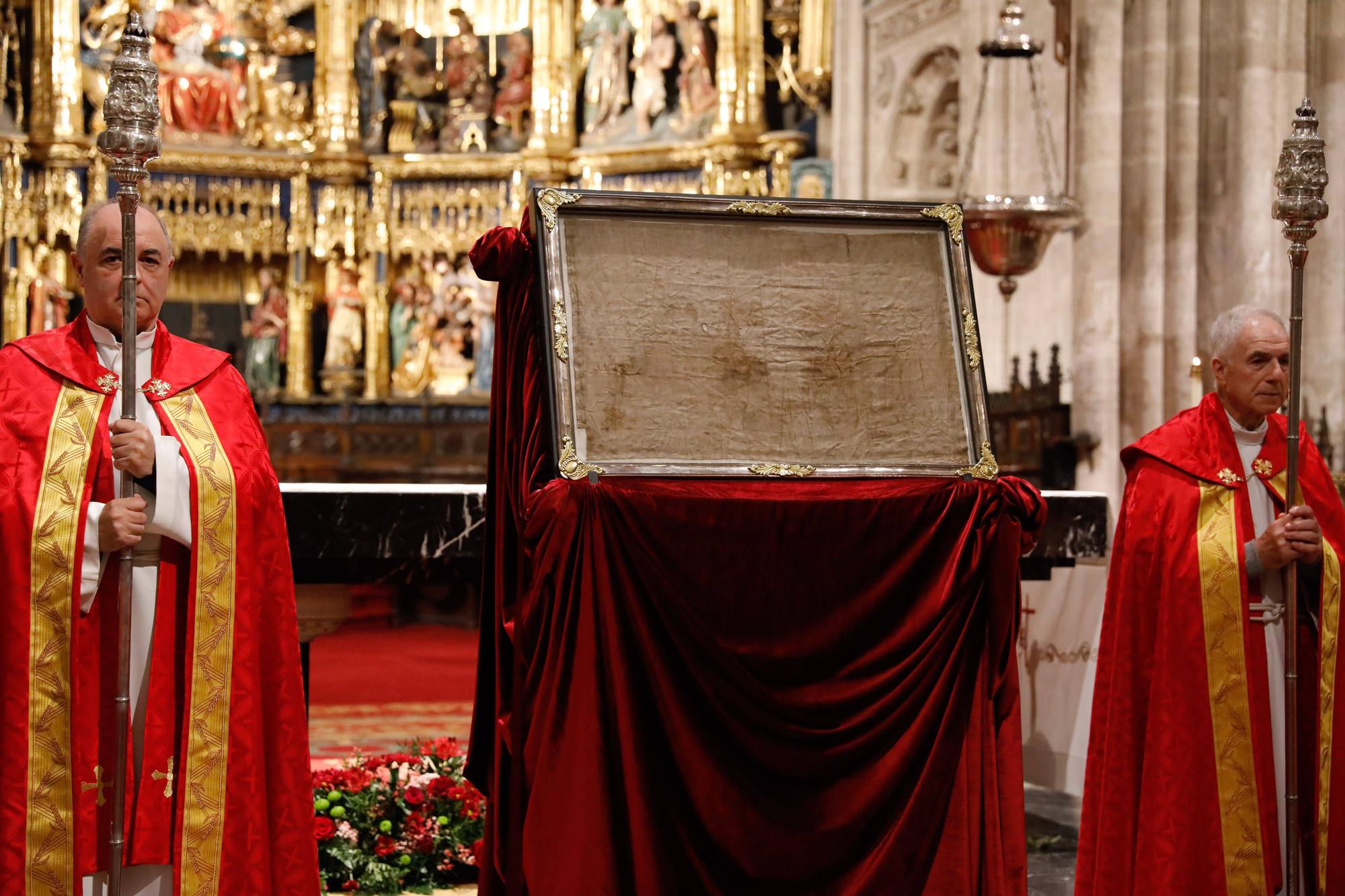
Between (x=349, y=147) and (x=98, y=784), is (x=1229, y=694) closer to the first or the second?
(x=98, y=784)

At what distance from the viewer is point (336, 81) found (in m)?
13.2

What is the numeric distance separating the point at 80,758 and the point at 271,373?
1042cm

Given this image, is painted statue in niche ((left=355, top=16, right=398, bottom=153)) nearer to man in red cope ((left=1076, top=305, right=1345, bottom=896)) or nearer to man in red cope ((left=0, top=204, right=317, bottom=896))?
man in red cope ((left=0, top=204, right=317, bottom=896))

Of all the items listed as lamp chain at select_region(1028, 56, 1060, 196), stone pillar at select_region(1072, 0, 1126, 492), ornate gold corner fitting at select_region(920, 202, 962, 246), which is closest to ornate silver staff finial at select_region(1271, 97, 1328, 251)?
ornate gold corner fitting at select_region(920, 202, 962, 246)

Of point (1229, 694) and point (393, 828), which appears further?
point (393, 828)

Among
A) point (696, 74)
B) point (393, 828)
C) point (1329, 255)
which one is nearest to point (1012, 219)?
point (1329, 255)

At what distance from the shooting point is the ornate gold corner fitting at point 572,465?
3031 millimetres

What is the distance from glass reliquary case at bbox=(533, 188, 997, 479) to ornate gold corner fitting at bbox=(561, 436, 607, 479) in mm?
45

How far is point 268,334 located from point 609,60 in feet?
12.1

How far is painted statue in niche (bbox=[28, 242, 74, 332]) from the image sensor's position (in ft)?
40.2

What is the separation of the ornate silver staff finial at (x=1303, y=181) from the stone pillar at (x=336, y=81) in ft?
35.1

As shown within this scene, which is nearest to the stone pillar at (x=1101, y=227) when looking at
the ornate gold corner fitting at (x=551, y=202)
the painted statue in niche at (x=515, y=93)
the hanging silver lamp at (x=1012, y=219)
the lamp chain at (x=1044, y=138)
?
the lamp chain at (x=1044, y=138)

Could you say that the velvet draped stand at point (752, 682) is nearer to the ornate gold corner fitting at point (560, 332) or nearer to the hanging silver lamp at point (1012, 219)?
the ornate gold corner fitting at point (560, 332)

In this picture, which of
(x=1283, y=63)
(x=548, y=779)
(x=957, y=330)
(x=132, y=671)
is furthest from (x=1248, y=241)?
(x=132, y=671)
